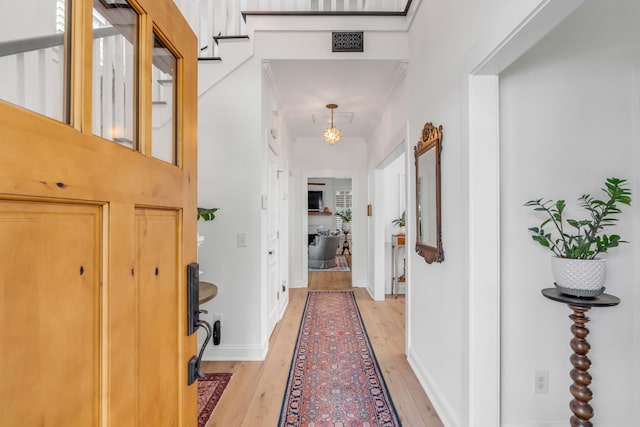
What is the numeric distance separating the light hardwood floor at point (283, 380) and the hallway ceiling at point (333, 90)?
2.63 metres

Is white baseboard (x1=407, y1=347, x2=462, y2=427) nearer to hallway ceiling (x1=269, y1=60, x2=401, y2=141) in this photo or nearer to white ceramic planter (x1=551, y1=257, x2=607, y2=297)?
white ceramic planter (x1=551, y1=257, x2=607, y2=297)

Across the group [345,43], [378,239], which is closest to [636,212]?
[345,43]

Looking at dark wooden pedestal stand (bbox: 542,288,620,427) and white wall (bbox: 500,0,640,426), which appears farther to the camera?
white wall (bbox: 500,0,640,426)

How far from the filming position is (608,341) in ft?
5.98

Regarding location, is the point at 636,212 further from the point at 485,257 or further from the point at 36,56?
the point at 36,56

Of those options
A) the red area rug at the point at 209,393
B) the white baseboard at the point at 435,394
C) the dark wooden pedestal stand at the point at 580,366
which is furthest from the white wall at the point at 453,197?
the red area rug at the point at 209,393

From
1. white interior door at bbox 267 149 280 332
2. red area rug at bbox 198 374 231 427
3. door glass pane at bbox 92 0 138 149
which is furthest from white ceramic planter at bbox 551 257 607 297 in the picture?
white interior door at bbox 267 149 280 332

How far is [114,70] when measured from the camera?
70 cm

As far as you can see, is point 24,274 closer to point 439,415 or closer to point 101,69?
point 101,69

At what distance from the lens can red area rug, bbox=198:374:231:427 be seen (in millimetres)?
2115

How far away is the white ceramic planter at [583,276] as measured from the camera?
1497 mm

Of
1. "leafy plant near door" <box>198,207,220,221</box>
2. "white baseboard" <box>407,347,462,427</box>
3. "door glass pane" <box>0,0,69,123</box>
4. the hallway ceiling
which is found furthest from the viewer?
the hallway ceiling

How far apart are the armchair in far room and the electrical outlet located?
6.13m

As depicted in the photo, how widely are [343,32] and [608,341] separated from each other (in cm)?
287
